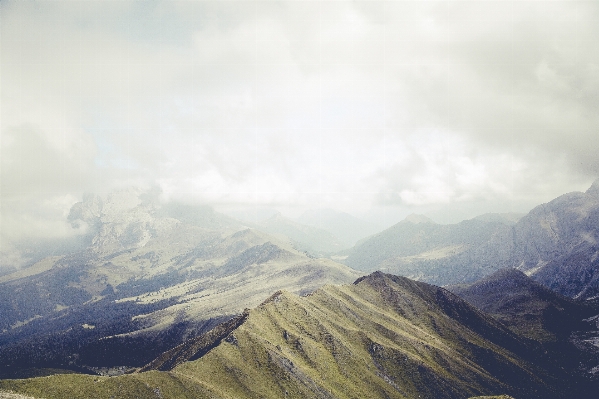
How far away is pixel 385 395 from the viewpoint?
634 ft

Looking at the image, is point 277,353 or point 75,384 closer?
point 75,384

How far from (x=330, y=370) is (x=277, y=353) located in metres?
33.7

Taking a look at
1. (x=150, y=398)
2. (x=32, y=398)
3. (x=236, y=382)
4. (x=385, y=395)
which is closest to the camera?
(x=32, y=398)

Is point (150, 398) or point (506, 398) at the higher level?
point (150, 398)

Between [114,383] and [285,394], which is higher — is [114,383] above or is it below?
above

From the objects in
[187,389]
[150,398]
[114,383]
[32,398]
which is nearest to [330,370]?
[187,389]

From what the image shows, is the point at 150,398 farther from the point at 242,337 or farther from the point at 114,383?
the point at 242,337

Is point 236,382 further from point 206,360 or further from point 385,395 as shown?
point 385,395

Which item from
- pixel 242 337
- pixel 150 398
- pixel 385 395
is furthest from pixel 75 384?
pixel 385 395

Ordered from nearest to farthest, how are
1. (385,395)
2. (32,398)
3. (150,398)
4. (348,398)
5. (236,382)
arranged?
(32,398) < (150,398) < (236,382) < (348,398) < (385,395)

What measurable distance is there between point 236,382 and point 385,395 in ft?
280

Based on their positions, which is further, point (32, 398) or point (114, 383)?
point (114, 383)

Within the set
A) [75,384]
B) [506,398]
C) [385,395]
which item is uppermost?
[75,384]

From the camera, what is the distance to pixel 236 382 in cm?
16762
